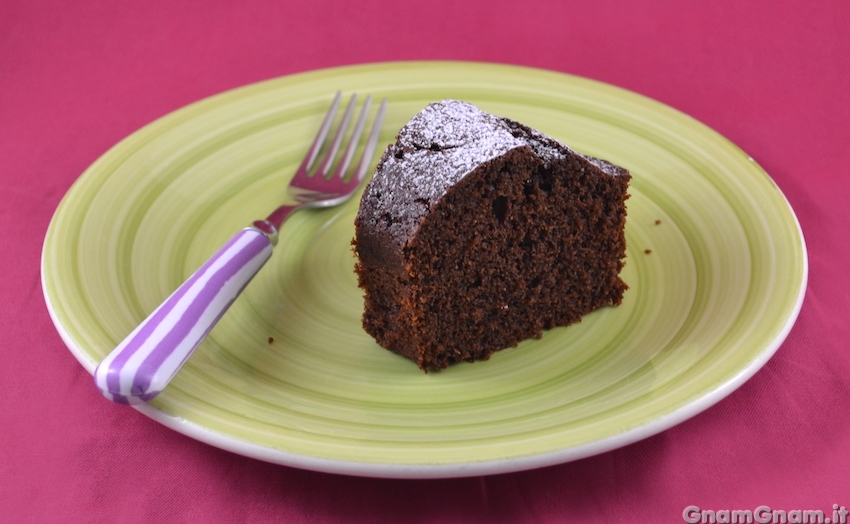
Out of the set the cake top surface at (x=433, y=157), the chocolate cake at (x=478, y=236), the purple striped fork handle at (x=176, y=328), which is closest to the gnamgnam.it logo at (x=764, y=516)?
the chocolate cake at (x=478, y=236)

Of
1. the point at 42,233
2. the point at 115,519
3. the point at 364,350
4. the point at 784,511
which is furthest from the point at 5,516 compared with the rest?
the point at 784,511

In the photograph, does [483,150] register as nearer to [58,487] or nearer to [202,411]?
[202,411]

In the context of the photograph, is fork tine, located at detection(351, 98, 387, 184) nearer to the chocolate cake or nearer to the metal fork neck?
the metal fork neck

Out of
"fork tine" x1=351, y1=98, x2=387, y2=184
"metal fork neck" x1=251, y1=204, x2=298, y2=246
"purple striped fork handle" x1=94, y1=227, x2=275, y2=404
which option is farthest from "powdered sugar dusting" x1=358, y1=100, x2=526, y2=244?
"fork tine" x1=351, y1=98, x2=387, y2=184

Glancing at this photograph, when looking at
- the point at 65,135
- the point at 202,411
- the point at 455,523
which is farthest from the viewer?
the point at 65,135

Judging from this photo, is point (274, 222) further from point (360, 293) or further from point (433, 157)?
point (433, 157)

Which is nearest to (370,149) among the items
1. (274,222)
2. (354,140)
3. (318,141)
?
(354,140)
